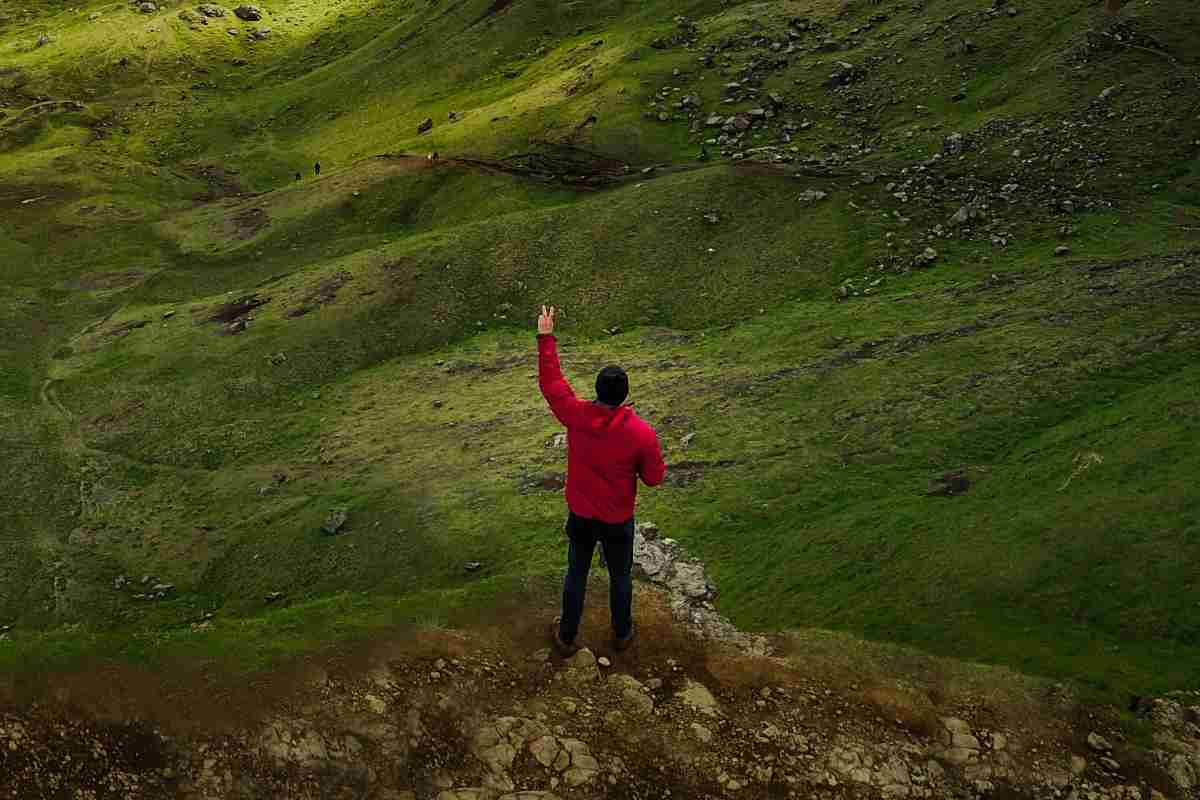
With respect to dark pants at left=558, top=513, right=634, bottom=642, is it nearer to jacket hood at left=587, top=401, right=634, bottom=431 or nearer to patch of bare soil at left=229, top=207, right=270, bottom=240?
jacket hood at left=587, top=401, right=634, bottom=431

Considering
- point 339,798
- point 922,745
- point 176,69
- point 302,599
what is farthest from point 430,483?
point 176,69

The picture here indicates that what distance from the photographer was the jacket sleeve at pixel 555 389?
12.2 metres

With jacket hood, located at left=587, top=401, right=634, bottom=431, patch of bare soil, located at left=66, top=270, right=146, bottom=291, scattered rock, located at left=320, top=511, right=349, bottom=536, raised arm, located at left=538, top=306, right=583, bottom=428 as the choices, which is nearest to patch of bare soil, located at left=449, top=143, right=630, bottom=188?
patch of bare soil, located at left=66, top=270, right=146, bottom=291

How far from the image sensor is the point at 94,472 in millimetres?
32000

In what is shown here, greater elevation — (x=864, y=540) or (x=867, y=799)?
(x=867, y=799)

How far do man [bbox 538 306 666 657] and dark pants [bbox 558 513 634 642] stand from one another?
15 mm

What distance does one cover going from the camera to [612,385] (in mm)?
11711

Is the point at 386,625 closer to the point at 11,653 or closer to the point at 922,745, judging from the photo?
the point at 11,653

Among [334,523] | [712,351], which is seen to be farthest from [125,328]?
[712,351]

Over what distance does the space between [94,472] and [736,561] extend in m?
26.6

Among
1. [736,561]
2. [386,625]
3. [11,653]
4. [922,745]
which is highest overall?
[11,653]

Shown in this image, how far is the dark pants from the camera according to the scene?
12672mm

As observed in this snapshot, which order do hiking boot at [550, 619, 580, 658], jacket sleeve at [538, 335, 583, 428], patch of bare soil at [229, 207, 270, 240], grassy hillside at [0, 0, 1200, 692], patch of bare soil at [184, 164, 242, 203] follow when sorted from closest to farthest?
jacket sleeve at [538, 335, 583, 428] → hiking boot at [550, 619, 580, 658] → grassy hillside at [0, 0, 1200, 692] → patch of bare soil at [229, 207, 270, 240] → patch of bare soil at [184, 164, 242, 203]

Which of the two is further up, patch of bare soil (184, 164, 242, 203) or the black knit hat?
the black knit hat
